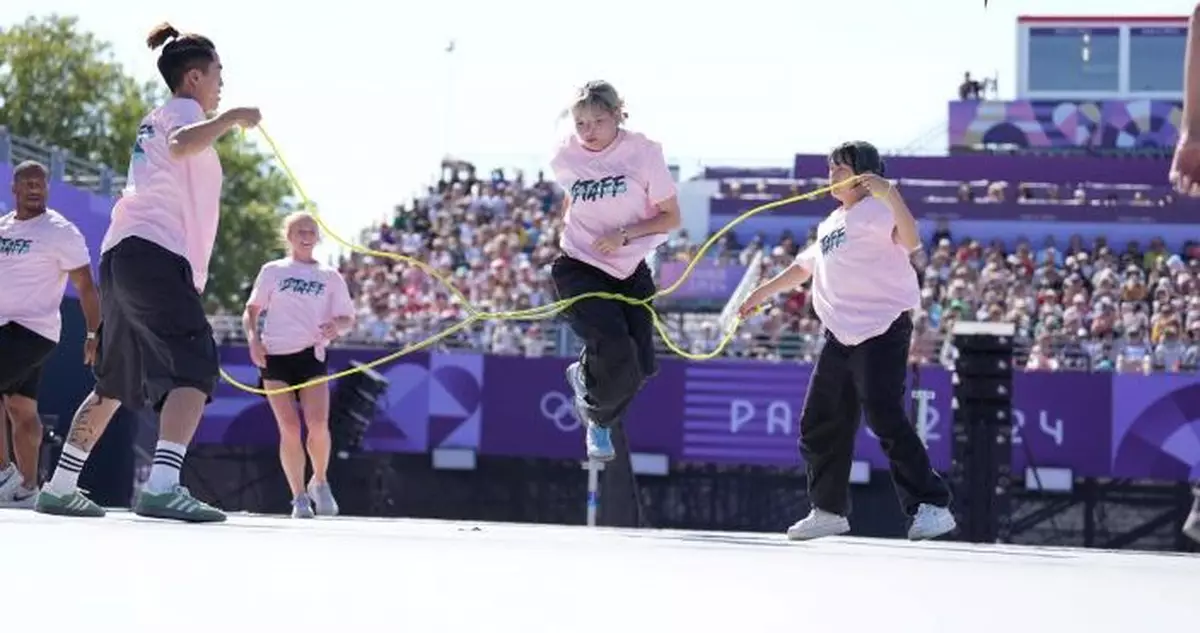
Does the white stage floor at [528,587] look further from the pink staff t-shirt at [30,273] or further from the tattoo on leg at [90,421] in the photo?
the pink staff t-shirt at [30,273]

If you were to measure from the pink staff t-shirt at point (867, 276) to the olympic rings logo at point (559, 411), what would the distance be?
1017 cm

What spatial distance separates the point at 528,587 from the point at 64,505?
3851 millimetres

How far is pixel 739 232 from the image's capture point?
30516mm

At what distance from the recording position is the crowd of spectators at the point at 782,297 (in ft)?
63.3

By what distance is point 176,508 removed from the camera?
7262mm

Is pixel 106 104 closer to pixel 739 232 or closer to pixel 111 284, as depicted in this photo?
pixel 739 232

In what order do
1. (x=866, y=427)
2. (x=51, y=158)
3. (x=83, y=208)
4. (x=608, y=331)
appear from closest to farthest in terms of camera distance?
(x=608, y=331) → (x=866, y=427) → (x=83, y=208) → (x=51, y=158)

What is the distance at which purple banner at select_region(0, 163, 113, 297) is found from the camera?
1731cm

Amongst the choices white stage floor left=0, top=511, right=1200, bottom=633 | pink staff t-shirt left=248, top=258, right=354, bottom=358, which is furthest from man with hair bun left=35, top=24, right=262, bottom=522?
pink staff t-shirt left=248, top=258, right=354, bottom=358

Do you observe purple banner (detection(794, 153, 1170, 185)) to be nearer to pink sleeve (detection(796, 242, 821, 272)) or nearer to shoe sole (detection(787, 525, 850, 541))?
pink sleeve (detection(796, 242, 821, 272))

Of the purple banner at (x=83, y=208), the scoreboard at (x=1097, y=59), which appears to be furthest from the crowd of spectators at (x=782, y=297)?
the scoreboard at (x=1097, y=59)

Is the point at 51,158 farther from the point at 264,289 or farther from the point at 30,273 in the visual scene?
the point at 30,273

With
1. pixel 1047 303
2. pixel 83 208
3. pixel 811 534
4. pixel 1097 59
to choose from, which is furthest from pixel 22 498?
pixel 1097 59

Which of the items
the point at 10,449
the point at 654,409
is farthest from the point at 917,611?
the point at 654,409
